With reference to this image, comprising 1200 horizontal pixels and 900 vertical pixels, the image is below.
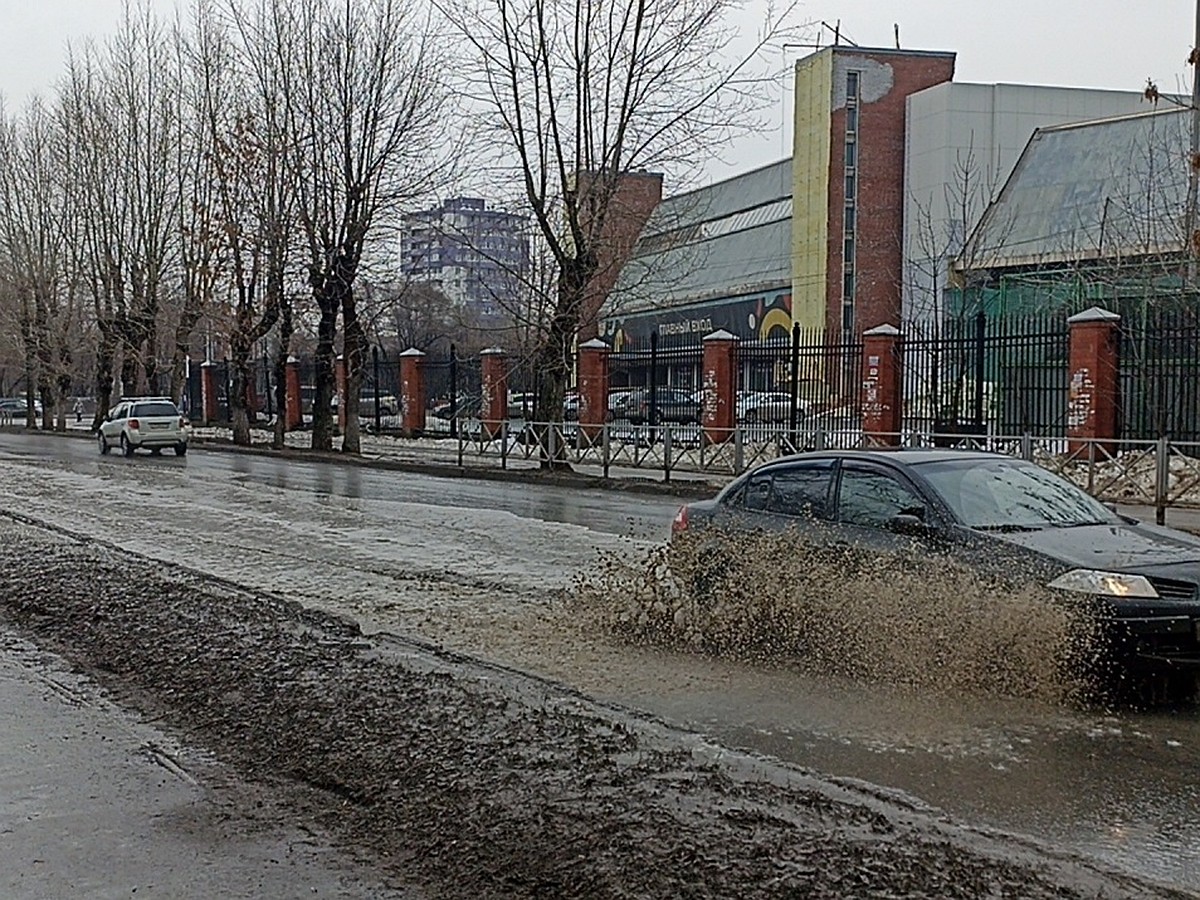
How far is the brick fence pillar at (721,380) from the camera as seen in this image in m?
30.5

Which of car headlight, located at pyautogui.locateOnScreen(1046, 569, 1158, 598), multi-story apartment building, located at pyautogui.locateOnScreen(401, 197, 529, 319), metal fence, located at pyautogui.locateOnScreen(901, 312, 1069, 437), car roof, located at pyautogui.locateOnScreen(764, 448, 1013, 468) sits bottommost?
car headlight, located at pyautogui.locateOnScreen(1046, 569, 1158, 598)

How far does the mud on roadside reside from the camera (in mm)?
4680

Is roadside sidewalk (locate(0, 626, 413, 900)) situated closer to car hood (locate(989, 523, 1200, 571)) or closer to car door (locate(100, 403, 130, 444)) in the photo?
car hood (locate(989, 523, 1200, 571))

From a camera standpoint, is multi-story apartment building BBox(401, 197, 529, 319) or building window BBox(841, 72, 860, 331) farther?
building window BBox(841, 72, 860, 331)

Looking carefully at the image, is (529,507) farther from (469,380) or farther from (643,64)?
(469,380)

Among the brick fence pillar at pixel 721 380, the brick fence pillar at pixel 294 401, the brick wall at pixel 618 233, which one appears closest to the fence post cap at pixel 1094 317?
the brick fence pillar at pixel 721 380

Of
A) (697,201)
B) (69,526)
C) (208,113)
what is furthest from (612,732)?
(208,113)

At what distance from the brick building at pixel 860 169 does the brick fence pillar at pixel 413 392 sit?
19.1 m

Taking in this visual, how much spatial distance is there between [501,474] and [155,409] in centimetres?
1447

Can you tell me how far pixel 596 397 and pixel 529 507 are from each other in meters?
13.7

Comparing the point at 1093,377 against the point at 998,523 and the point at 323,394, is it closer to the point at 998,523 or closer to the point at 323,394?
the point at 998,523

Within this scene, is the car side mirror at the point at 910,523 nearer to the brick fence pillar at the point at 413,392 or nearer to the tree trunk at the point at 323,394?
the tree trunk at the point at 323,394

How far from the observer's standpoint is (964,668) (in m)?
7.73

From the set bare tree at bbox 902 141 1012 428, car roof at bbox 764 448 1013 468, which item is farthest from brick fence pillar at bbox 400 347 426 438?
car roof at bbox 764 448 1013 468
